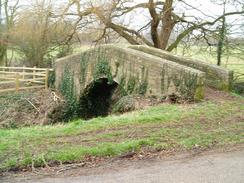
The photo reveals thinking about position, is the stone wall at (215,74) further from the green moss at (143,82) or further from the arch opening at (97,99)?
the arch opening at (97,99)

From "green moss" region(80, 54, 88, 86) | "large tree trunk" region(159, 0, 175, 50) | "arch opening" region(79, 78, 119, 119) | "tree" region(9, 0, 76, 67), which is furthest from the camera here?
"tree" region(9, 0, 76, 67)

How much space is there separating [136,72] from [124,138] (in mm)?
8104

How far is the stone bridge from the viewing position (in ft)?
40.9

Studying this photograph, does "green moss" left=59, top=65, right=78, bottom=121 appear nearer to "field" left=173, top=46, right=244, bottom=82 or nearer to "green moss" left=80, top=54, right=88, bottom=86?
"green moss" left=80, top=54, right=88, bottom=86

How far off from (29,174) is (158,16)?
17.6m

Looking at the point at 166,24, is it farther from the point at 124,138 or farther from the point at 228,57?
the point at 124,138

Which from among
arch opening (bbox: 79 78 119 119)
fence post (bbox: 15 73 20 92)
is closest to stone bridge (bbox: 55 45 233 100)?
arch opening (bbox: 79 78 119 119)

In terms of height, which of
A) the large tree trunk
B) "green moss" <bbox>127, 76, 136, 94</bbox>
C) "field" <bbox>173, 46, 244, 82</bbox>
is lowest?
"green moss" <bbox>127, 76, 136, 94</bbox>

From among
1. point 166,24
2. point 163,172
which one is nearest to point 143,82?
point 166,24

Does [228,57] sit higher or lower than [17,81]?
higher

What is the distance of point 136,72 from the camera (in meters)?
15.3

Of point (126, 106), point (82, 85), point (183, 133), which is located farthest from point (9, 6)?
point (183, 133)

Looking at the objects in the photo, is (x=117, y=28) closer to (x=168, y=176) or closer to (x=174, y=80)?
(x=174, y=80)

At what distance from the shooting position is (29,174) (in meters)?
5.71
